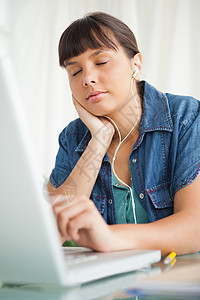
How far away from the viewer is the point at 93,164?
138 cm

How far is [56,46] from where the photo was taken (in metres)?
3.14

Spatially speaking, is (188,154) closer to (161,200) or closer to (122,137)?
(161,200)

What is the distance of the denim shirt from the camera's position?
1.22 metres

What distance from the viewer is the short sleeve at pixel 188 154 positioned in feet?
3.74

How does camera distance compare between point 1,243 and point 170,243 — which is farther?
point 170,243

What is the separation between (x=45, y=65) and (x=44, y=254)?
2837 mm

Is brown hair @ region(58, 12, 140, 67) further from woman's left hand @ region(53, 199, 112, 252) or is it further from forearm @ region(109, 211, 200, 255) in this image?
woman's left hand @ region(53, 199, 112, 252)

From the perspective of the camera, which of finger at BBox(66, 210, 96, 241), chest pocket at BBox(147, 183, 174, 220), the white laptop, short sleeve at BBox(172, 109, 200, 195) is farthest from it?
chest pocket at BBox(147, 183, 174, 220)

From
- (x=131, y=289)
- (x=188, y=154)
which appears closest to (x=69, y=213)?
(x=131, y=289)

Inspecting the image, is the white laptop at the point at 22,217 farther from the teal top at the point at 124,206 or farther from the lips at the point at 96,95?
the lips at the point at 96,95

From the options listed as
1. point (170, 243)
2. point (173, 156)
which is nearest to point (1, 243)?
point (170, 243)

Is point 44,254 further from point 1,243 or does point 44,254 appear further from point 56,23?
point 56,23

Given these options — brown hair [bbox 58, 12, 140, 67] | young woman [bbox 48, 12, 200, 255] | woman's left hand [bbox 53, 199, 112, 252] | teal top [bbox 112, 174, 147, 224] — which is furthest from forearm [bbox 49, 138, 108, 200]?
woman's left hand [bbox 53, 199, 112, 252]

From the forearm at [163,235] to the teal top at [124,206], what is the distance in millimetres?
344
